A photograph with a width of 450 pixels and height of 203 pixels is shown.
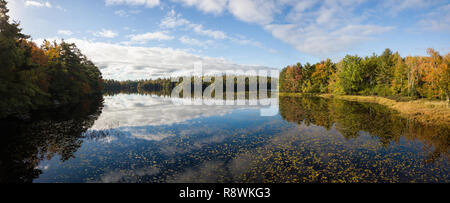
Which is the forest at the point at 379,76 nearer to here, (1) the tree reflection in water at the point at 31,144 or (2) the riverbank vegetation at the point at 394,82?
(2) the riverbank vegetation at the point at 394,82

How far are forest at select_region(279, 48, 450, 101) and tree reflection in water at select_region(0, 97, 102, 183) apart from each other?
69.9 meters

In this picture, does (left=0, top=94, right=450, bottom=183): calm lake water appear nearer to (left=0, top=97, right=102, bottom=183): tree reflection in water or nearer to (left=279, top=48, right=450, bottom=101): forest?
(left=0, top=97, right=102, bottom=183): tree reflection in water

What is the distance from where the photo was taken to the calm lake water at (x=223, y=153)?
1223cm

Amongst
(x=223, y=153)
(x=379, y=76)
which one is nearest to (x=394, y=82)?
(x=379, y=76)

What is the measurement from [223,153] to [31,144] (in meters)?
18.5

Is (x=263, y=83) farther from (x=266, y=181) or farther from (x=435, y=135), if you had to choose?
(x=266, y=181)

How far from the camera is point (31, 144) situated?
18.2m

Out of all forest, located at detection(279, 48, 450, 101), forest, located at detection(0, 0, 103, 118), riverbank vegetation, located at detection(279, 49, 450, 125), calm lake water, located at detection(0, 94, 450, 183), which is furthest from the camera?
forest, located at detection(279, 48, 450, 101)

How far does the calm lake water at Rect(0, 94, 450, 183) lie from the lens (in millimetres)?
12234

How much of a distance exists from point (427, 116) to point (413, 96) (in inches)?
1158

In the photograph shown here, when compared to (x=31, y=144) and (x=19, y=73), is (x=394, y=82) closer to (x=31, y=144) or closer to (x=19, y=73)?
(x=31, y=144)

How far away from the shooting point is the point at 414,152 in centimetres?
1645

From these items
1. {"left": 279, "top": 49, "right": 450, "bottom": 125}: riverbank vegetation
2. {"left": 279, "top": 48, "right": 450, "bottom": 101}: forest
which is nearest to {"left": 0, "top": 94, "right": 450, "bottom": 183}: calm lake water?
{"left": 279, "top": 49, "right": 450, "bottom": 125}: riverbank vegetation
